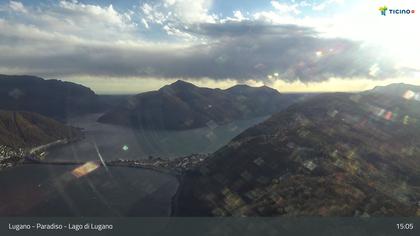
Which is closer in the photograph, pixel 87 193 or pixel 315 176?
pixel 315 176

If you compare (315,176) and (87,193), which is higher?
(315,176)

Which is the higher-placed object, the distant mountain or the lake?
the distant mountain

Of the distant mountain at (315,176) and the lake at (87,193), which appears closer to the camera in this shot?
the distant mountain at (315,176)

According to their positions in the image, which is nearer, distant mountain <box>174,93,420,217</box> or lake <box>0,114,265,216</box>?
distant mountain <box>174,93,420,217</box>

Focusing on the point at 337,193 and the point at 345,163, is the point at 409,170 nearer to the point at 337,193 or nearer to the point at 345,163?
the point at 345,163

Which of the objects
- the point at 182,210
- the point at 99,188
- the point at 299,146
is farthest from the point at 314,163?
the point at 99,188

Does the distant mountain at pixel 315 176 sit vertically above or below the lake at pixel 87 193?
above

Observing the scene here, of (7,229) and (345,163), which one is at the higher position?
(7,229)

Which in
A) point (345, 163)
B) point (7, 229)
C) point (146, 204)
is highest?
point (7, 229)
